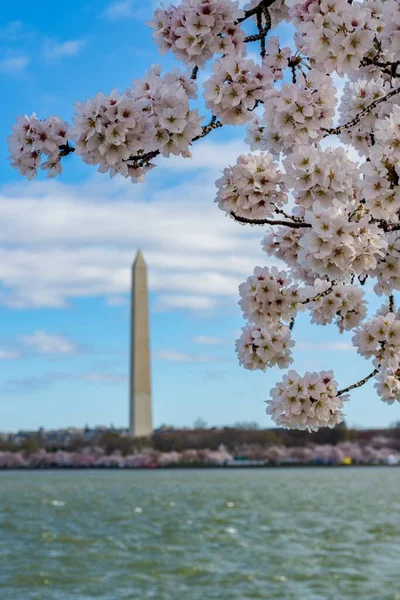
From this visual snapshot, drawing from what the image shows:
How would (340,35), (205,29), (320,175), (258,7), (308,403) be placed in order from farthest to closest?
(308,403) → (258,7) → (205,29) → (320,175) → (340,35)

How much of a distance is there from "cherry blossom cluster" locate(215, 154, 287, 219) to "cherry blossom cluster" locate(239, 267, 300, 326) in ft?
1.45

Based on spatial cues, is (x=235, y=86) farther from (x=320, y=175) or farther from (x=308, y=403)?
(x=308, y=403)

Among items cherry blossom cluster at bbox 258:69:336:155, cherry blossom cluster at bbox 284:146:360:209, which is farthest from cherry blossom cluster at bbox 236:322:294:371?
cherry blossom cluster at bbox 258:69:336:155

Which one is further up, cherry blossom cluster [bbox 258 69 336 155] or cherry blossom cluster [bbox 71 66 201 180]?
cherry blossom cluster [bbox 258 69 336 155]

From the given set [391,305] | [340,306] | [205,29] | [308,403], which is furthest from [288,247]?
[205,29]

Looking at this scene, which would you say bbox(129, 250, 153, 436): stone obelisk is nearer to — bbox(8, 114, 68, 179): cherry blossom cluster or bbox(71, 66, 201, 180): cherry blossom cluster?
bbox(8, 114, 68, 179): cherry blossom cluster

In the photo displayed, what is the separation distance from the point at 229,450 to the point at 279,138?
300ft

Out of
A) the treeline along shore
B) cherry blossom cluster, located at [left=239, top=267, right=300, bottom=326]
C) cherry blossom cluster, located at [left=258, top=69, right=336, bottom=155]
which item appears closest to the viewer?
cherry blossom cluster, located at [left=258, top=69, right=336, bottom=155]

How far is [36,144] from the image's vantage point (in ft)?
12.6

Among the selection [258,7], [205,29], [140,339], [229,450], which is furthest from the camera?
[229,450]

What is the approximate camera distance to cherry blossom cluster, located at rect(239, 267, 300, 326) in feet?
14.9

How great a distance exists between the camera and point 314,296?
470 centimetres

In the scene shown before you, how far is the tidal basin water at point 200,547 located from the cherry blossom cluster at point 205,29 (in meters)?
13.6

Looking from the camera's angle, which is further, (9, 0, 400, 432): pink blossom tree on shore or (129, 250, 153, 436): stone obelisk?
(129, 250, 153, 436): stone obelisk
